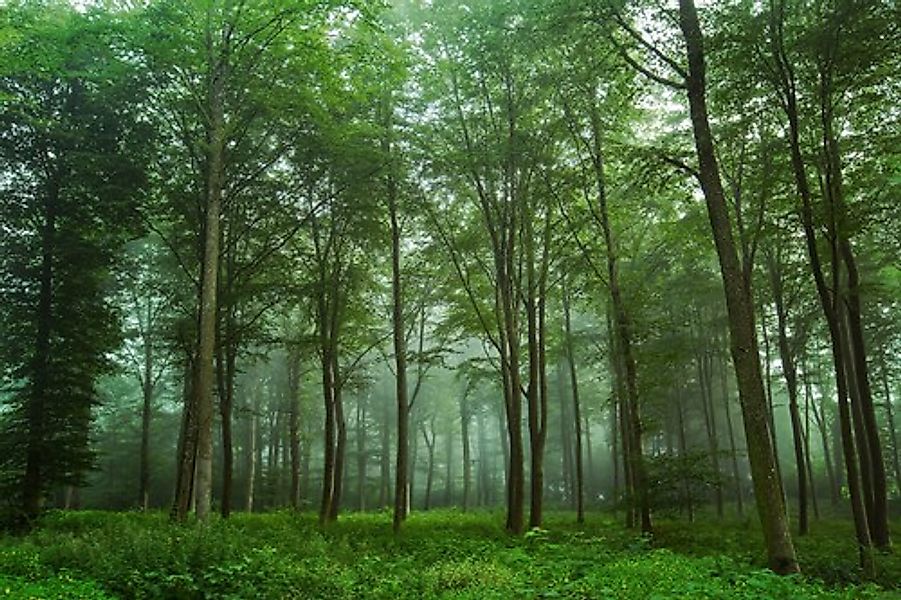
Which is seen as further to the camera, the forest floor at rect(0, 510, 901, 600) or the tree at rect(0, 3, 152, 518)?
the tree at rect(0, 3, 152, 518)

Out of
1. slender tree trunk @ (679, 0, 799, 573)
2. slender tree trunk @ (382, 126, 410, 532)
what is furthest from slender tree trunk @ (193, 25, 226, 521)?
slender tree trunk @ (679, 0, 799, 573)

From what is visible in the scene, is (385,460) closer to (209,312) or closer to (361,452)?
(361,452)

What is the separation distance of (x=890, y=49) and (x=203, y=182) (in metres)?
14.9

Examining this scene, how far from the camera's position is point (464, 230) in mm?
19906

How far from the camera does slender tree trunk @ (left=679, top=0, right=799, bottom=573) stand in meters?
8.91

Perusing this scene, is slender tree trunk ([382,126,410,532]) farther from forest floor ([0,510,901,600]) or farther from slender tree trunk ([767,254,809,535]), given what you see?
slender tree trunk ([767,254,809,535])

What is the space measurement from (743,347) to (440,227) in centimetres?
1056

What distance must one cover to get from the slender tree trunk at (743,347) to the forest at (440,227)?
6 centimetres

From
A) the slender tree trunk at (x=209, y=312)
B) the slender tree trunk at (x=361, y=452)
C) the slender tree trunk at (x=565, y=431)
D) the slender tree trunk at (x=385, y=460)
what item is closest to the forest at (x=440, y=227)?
the slender tree trunk at (x=209, y=312)

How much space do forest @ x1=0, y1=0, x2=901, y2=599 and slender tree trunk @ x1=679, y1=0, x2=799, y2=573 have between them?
2.3 inches

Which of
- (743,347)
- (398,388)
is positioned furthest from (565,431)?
(743,347)

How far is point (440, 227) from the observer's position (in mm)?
18422

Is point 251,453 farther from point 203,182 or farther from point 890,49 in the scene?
point 890,49

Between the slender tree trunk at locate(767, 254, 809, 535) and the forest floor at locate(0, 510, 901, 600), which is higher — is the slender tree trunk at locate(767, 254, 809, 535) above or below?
above
